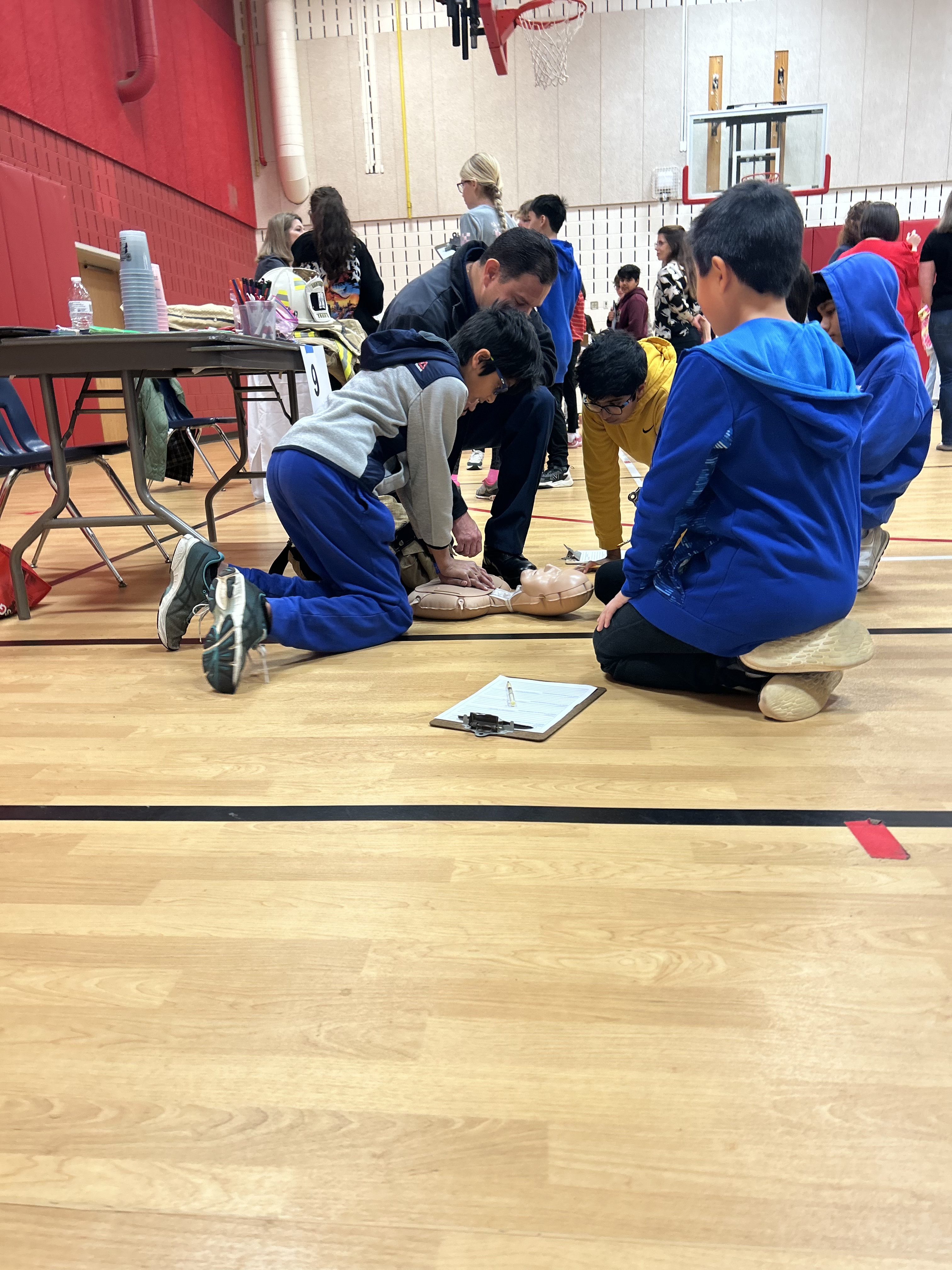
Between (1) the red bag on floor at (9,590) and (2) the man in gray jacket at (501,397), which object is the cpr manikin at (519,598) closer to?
(2) the man in gray jacket at (501,397)

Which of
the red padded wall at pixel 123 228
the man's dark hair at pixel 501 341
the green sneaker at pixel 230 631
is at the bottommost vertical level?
the green sneaker at pixel 230 631

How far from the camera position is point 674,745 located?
1.40 meters

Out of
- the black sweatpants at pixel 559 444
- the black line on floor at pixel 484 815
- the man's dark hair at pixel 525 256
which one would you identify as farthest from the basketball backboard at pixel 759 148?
the black line on floor at pixel 484 815

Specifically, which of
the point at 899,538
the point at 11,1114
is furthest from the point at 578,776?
the point at 899,538

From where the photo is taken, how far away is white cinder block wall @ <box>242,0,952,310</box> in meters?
8.30

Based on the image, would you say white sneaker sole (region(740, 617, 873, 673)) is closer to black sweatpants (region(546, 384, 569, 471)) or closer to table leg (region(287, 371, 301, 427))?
table leg (region(287, 371, 301, 427))

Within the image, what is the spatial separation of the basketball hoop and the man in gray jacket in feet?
22.5

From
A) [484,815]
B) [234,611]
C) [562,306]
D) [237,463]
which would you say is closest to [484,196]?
[562,306]

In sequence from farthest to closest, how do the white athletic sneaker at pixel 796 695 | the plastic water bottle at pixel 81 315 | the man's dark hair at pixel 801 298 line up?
the plastic water bottle at pixel 81 315 < the man's dark hair at pixel 801 298 < the white athletic sneaker at pixel 796 695

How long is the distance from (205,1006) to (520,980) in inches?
11.6

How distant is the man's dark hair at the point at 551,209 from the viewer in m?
3.75

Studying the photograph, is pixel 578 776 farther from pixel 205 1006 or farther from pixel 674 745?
pixel 205 1006

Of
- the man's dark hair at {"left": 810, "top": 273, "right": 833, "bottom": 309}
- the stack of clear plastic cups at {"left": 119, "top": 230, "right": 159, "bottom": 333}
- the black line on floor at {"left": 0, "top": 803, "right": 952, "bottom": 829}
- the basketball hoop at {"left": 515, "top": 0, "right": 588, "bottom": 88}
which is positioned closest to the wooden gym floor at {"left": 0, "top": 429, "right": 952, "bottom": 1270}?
the black line on floor at {"left": 0, "top": 803, "right": 952, "bottom": 829}

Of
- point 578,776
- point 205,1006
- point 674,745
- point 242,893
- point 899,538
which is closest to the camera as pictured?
point 205,1006
